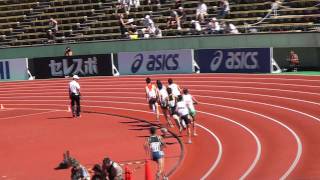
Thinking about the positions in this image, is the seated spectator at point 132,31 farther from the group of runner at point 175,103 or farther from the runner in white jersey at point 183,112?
the runner in white jersey at point 183,112

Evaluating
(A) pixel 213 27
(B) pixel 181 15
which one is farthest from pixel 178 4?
(A) pixel 213 27

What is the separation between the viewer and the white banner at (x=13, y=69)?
4316 centimetres

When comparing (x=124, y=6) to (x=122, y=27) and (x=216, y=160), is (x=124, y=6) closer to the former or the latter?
(x=122, y=27)

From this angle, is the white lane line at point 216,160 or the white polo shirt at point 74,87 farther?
the white polo shirt at point 74,87

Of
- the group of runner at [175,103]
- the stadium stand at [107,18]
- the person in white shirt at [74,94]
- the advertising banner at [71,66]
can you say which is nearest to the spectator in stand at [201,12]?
the stadium stand at [107,18]

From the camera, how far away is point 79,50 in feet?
140

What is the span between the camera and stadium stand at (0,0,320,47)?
37625 mm

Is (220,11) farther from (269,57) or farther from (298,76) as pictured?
(298,76)

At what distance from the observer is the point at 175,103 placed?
74.7 feet

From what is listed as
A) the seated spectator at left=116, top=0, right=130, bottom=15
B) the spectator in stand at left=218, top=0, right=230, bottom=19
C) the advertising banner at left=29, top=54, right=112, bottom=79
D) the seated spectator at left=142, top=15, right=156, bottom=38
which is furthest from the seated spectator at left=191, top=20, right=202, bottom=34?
the seated spectator at left=116, top=0, right=130, bottom=15

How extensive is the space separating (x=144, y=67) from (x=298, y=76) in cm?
1087

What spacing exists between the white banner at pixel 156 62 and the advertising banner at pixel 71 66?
1.11 metres

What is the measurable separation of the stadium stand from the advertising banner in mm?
3036

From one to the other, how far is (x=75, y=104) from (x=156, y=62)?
10.7m
